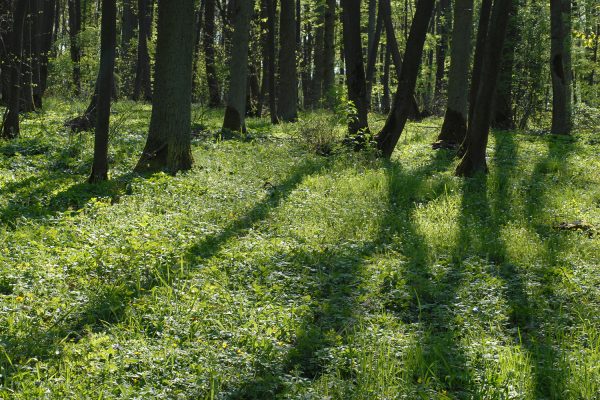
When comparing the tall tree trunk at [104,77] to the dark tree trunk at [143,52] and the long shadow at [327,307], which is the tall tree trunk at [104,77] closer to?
the long shadow at [327,307]

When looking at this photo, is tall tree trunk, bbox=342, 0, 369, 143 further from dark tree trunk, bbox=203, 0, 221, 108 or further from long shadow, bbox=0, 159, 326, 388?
dark tree trunk, bbox=203, 0, 221, 108

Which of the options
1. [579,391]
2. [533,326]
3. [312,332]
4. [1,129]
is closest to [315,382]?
[312,332]

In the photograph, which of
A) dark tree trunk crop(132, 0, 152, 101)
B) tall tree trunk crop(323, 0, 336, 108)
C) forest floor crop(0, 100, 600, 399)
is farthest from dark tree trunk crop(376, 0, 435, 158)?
dark tree trunk crop(132, 0, 152, 101)

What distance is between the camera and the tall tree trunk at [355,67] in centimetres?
1380

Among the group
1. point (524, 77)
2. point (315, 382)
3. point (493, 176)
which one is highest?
point (524, 77)

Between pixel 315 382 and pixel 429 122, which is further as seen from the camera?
pixel 429 122

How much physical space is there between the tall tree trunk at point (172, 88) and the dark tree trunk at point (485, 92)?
5.48 metres

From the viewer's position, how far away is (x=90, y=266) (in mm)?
6180

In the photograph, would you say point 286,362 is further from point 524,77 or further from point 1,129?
point 524,77

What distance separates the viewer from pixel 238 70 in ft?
53.4

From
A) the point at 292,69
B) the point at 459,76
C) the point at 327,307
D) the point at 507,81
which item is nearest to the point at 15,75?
the point at 292,69

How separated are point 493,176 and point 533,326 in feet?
20.3

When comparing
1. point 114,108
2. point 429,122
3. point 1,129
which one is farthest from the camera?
point 429,122

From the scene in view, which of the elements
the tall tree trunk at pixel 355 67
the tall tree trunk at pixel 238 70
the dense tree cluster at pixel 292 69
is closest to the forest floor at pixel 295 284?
the dense tree cluster at pixel 292 69
